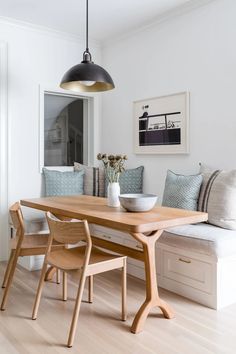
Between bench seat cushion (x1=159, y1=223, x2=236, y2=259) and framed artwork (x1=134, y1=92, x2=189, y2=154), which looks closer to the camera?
bench seat cushion (x1=159, y1=223, x2=236, y2=259)

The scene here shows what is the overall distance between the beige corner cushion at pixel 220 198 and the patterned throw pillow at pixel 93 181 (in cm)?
153

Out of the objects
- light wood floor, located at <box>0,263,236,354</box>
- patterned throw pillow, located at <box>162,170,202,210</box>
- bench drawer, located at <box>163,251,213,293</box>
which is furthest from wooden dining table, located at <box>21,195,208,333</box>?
patterned throw pillow, located at <box>162,170,202,210</box>

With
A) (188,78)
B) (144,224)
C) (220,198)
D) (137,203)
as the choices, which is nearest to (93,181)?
(188,78)

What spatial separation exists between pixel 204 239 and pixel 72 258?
1001 millimetres

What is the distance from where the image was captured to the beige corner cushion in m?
2.85

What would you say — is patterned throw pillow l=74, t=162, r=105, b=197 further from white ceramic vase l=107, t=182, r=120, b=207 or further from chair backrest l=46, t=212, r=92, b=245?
chair backrest l=46, t=212, r=92, b=245

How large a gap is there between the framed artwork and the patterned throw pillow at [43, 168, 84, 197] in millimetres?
835

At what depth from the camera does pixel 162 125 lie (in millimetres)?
3816

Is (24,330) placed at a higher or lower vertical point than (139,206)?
lower

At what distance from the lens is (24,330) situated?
222cm

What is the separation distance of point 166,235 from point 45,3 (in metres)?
2.56

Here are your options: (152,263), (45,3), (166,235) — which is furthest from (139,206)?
(45,3)

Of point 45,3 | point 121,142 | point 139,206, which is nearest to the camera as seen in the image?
point 139,206

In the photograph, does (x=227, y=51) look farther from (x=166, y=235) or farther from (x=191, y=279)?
(x=191, y=279)
